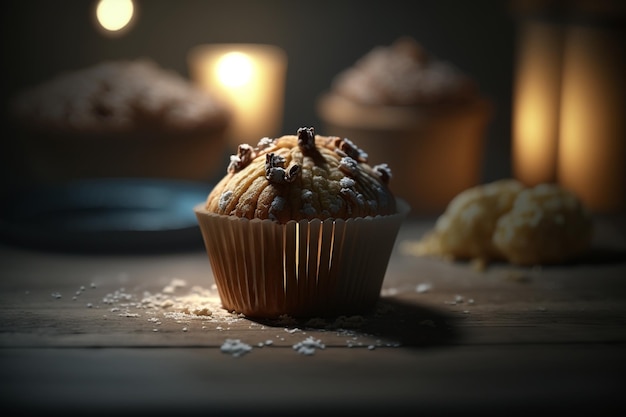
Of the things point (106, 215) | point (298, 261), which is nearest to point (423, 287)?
point (298, 261)

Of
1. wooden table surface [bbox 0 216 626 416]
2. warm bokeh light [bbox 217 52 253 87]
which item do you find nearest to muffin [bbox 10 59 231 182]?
warm bokeh light [bbox 217 52 253 87]

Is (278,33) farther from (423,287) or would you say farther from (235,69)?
(423,287)

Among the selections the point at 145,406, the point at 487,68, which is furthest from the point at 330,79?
the point at 145,406

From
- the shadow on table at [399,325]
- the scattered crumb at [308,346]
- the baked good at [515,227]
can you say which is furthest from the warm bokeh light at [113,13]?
the scattered crumb at [308,346]

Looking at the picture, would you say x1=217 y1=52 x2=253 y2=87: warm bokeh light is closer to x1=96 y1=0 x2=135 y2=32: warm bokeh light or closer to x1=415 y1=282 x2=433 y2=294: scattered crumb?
x1=96 y1=0 x2=135 y2=32: warm bokeh light

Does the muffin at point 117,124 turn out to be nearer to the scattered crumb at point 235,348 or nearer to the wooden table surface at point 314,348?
the wooden table surface at point 314,348

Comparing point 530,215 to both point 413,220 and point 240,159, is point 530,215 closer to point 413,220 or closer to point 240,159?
point 413,220
